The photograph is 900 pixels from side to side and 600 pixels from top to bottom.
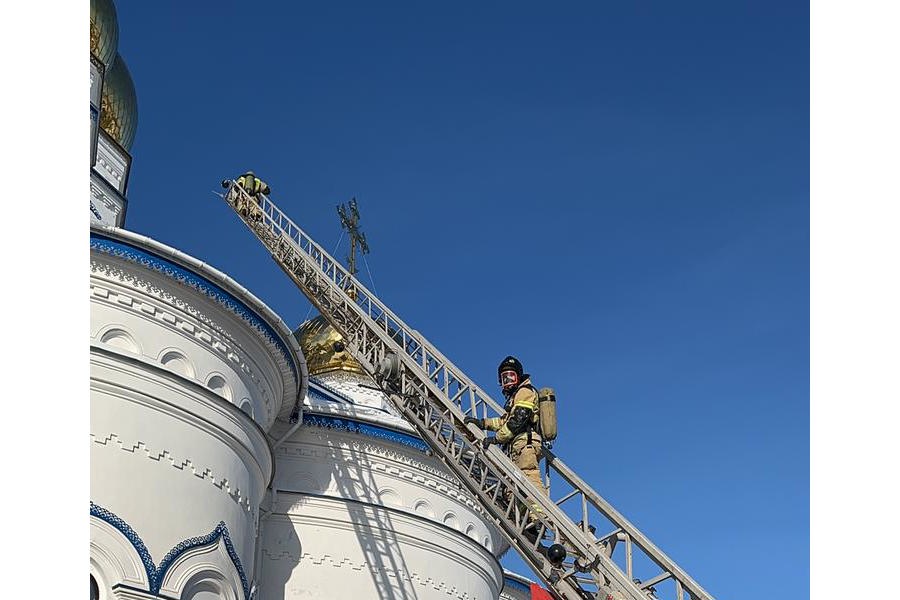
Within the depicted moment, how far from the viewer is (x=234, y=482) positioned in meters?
12.7

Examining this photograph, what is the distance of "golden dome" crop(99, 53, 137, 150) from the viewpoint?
20.6 metres

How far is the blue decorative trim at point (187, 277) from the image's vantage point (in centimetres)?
1202

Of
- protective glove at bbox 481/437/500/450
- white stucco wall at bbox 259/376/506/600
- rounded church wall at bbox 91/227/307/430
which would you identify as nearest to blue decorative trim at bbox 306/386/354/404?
white stucco wall at bbox 259/376/506/600

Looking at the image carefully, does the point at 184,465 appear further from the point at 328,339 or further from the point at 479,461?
the point at 328,339

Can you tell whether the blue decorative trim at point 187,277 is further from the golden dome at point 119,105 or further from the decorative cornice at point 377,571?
the golden dome at point 119,105

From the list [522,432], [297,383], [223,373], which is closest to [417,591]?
[297,383]

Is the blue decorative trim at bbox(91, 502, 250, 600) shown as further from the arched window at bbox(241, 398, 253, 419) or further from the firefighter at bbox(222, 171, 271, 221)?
the firefighter at bbox(222, 171, 271, 221)

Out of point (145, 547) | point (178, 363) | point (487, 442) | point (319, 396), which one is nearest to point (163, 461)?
point (145, 547)

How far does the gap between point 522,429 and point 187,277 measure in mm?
5608

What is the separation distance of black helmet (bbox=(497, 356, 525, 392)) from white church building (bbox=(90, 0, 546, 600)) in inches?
68.4

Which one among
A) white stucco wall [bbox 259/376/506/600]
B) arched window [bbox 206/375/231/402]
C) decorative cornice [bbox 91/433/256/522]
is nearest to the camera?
decorative cornice [bbox 91/433/256/522]

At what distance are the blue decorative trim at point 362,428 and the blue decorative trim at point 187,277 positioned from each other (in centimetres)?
230
